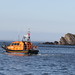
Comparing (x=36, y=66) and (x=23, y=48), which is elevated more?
(x=23, y=48)

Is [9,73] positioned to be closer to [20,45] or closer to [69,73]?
[69,73]

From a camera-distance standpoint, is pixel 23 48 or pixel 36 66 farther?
pixel 23 48

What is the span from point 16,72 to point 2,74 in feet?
7.72

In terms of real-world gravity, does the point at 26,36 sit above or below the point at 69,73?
above

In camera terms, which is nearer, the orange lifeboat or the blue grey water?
the blue grey water

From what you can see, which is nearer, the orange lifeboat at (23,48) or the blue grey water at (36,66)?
the blue grey water at (36,66)

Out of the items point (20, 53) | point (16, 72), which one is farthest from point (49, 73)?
point (20, 53)

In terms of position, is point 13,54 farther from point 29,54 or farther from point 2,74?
point 2,74

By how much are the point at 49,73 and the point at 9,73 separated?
5006mm

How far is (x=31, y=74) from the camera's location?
41.8m

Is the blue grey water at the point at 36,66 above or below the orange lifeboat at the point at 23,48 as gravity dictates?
below

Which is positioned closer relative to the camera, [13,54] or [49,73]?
[49,73]

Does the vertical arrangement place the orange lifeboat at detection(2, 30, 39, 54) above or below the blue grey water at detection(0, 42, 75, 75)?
above

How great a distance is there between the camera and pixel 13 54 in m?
82.0
